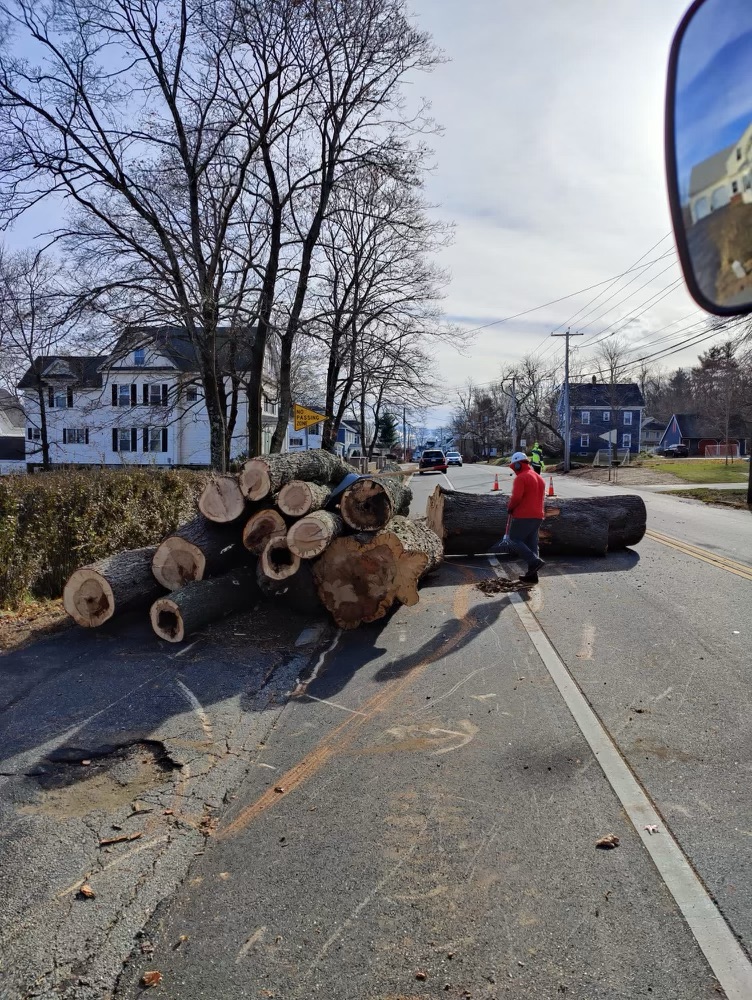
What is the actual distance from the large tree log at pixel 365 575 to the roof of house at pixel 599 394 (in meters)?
83.4

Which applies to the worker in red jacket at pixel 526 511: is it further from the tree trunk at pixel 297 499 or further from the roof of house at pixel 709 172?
the roof of house at pixel 709 172

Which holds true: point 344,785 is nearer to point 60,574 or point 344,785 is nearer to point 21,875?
point 21,875

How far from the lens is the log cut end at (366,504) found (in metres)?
7.38

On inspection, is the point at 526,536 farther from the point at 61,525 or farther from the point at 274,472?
the point at 61,525

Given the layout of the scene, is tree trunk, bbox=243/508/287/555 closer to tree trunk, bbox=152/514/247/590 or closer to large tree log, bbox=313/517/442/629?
tree trunk, bbox=152/514/247/590

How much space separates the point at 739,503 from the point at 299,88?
17.5 metres

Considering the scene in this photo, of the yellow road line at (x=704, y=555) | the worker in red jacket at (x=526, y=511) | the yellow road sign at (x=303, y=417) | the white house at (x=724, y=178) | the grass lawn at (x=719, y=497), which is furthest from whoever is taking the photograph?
the grass lawn at (x=719, y=497)

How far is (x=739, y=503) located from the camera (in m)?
22.1

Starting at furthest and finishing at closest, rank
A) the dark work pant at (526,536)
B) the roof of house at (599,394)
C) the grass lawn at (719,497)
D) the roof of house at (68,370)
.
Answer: the roof of house at (599,394) < the roof of house at (68,370) < the grass lawn at (719,497) < the dark work pant at (526,536)

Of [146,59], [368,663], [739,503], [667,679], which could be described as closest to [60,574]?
[368,663]

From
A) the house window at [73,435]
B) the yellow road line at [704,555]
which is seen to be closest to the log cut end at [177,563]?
the yellow road line at [704,555]

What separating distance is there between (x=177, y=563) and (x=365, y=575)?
1897 mm

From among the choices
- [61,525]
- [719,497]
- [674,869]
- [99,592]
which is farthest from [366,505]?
[719,497]

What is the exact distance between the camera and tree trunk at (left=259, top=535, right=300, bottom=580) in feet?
23.4
